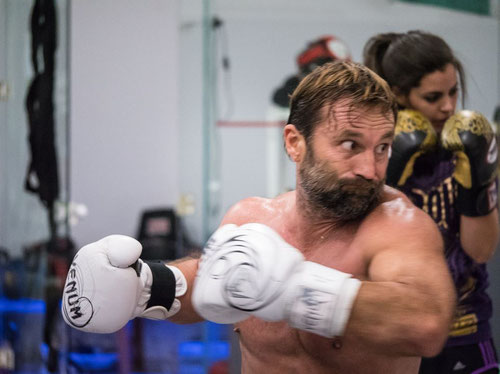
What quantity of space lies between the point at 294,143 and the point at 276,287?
472 mm

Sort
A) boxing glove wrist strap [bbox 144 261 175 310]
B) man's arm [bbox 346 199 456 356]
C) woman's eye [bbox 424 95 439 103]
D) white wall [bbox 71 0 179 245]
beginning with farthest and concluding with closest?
white wall [bbox 71 0 179 245], woman's eye [bbox 424 95 439 103], boxing glove wrist strap [bbox 144 261 175 310], man's arm [bbox 346 199 456 356]

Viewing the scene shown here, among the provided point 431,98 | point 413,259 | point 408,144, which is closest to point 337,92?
point 413,259

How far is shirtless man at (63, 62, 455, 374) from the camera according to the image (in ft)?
3.29

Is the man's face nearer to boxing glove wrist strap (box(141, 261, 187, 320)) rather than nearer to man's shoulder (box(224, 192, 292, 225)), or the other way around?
man's shoulder (box(224, 192, 292, 225))

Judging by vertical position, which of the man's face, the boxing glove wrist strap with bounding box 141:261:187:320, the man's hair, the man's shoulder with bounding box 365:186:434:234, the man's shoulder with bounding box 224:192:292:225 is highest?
the man's hair

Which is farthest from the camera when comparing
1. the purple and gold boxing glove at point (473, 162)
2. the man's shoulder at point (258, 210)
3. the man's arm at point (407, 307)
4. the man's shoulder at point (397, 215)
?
the purple and gold boxing glove at point (473, 162)

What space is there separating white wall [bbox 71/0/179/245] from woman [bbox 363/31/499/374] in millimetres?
3393

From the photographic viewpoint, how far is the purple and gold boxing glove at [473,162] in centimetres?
166

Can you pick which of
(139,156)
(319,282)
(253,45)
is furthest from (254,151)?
(319,282)

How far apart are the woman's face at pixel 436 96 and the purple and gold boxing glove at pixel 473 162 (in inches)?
3.8

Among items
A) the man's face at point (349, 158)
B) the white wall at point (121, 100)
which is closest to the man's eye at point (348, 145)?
the man's face at point (349, 158)

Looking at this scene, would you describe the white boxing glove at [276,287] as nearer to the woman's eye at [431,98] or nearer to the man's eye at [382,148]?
the man's eye at [382,148]

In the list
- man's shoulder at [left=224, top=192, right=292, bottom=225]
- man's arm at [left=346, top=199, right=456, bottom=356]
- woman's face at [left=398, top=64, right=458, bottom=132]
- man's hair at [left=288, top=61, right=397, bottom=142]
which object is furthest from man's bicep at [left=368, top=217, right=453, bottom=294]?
woman's face at [left=398, top=64, right=458, bottom=132]

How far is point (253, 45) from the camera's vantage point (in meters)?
4.27
